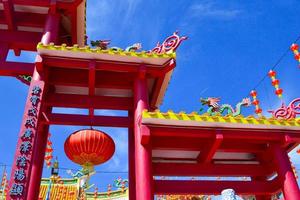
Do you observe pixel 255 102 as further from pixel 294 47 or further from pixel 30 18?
pixel 30 18

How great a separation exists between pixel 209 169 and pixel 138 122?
2.24 meters

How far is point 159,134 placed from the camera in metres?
7.30

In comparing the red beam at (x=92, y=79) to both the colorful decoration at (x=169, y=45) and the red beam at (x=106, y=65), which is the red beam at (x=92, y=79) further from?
the colorful decoration at (x=169, y=45)

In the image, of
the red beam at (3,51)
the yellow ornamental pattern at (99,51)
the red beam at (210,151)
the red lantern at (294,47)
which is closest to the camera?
the red beam at (210,151)

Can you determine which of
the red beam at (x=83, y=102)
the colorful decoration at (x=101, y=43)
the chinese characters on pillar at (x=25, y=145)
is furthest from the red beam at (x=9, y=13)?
the chinese characters on pillar at (x=25, y=145)

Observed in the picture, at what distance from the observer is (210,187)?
7887mm

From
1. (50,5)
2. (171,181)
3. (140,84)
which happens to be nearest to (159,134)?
(171,181)

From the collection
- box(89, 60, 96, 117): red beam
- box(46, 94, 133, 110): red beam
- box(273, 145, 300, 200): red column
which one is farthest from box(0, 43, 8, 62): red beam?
box(273, 145, 300, 200): red column

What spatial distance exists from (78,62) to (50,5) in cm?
239

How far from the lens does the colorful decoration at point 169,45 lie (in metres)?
8.86

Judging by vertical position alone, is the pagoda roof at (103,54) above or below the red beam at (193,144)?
above

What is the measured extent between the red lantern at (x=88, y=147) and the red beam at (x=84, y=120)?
76cm

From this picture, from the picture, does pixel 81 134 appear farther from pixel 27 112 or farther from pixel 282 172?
A: pixel 282 172

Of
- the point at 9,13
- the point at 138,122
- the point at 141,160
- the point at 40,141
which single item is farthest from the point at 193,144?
the point at 9,13
